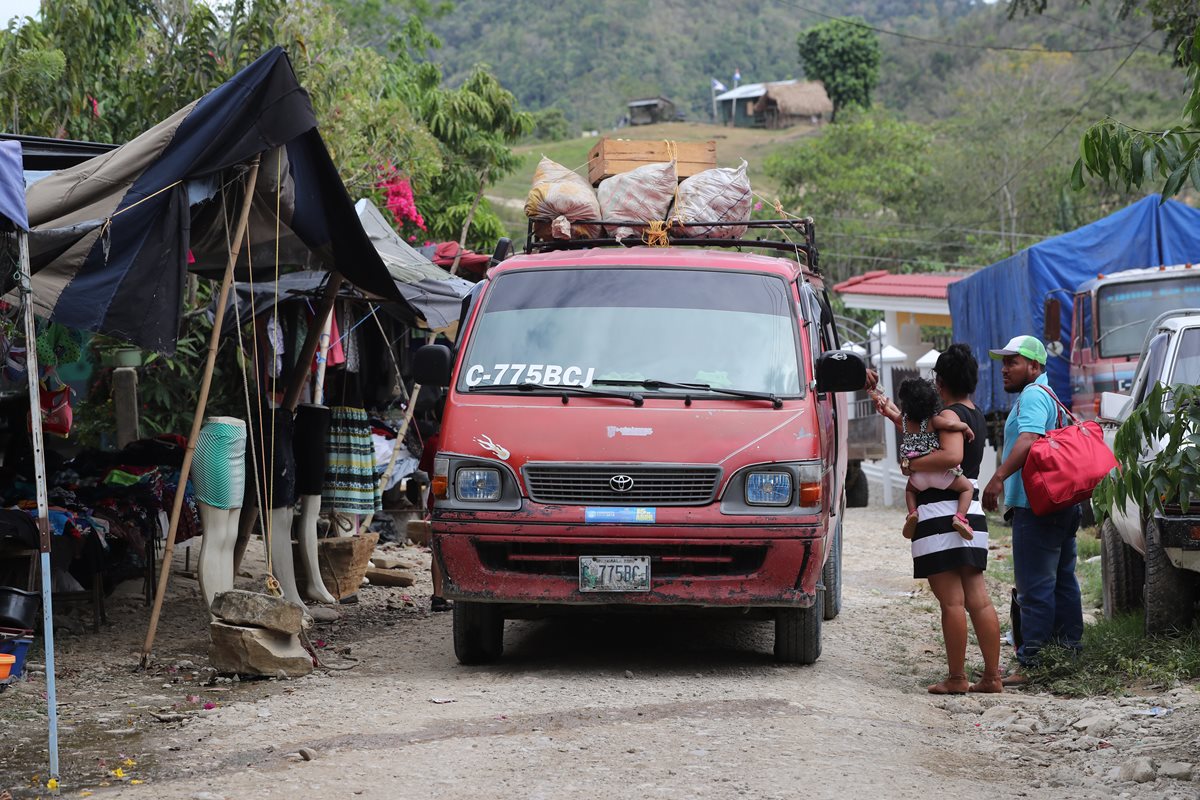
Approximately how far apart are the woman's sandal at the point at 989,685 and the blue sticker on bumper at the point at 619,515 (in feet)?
6.42

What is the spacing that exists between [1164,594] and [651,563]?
288cm

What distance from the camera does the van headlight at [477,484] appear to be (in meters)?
6.98

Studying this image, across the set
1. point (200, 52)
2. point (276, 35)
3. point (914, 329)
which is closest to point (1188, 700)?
point (200, 52)

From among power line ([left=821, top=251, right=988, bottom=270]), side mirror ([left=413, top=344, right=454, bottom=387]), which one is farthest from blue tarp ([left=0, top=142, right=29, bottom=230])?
power line ([left=821, top=251, right=988, bottom=270])

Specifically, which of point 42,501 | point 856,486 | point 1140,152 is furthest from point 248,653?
point 856,486

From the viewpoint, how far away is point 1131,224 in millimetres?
17156

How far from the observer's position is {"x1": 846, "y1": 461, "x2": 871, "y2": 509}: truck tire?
21.0m

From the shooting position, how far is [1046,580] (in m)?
7.47

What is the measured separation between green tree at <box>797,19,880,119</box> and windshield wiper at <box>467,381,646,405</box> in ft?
238

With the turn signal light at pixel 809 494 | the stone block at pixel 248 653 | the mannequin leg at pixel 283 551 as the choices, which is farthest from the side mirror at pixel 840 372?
the mannequin leg at pixel 283 551

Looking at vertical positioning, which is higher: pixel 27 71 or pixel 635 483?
pixel 27 71

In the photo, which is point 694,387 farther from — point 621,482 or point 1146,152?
point 1146,152

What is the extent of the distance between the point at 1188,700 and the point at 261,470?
5555 millimetres

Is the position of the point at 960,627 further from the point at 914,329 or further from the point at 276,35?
the point at 914,329
